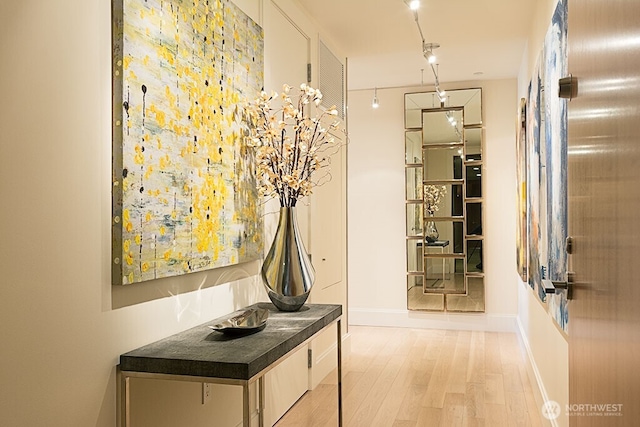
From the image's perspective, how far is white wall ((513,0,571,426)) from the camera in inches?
99.1

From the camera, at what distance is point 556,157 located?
2.46 m

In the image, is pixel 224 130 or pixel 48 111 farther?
pixel 224 130

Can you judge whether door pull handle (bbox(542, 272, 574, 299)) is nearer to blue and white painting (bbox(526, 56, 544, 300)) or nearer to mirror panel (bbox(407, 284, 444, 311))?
blue and white painting (bbox(526, 56, 544, 300))

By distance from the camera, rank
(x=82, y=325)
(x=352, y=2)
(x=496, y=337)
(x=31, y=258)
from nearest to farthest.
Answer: (x=31, y=258) → (x=82, y=325) → (x=352, y=2) → (x=496, y=337)

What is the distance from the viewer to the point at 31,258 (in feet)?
5.03

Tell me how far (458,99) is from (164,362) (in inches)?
195

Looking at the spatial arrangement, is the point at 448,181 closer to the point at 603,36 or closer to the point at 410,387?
the point at 410,387

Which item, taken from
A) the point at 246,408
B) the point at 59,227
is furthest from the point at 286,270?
the point at 59,227

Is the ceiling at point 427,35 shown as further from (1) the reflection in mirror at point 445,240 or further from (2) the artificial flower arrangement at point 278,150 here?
(1) the reflection in mirror at point 445,240

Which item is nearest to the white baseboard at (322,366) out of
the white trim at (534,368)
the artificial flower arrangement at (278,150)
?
the white trim at (534,368)

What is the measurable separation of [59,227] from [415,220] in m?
4.90

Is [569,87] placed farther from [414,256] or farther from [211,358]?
[414,256]

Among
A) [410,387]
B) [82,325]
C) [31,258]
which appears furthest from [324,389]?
[31,258]

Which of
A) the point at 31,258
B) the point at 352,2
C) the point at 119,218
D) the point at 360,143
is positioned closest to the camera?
the point at 31,258
